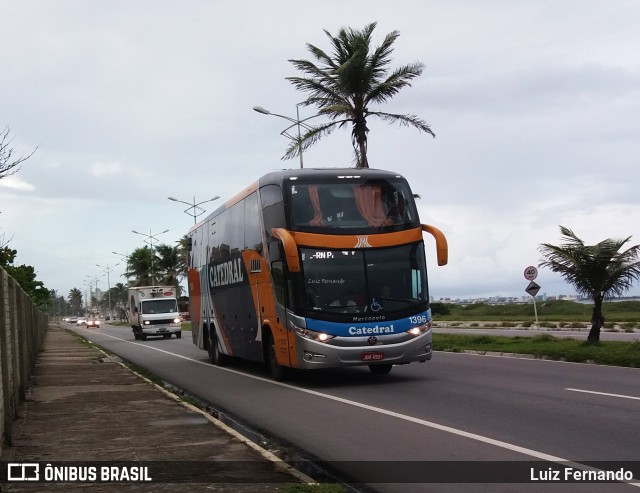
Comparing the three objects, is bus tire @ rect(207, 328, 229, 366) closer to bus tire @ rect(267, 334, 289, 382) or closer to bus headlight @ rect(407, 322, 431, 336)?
bus tire @ rect(267, 334, 289, 382)

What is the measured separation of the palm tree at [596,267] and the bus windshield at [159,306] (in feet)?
97.9

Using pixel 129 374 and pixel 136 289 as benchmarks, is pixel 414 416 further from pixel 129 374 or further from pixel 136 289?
pixel 136 289

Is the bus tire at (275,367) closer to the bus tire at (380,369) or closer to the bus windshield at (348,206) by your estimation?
the bus tire at (380,369)

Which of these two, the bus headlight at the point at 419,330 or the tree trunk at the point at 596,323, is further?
the tree trunk at the point at 596,323

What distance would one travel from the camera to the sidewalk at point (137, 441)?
7.34 meters

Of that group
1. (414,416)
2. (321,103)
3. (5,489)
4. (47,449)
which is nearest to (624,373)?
(414,416)

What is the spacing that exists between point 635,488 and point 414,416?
15.8ft

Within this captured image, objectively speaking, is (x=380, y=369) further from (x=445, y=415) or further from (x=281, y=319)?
(x=445, y=415)

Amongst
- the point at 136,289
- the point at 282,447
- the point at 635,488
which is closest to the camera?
the point at 635,488

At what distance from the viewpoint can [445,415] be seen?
37.0 feet

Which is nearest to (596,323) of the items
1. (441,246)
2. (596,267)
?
(596,267)

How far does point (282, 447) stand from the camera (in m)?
9.65

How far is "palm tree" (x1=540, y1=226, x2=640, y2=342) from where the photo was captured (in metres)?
22.0

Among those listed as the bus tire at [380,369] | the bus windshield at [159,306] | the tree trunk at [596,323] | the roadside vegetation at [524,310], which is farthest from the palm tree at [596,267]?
the roadside vegetation at [524,310]
